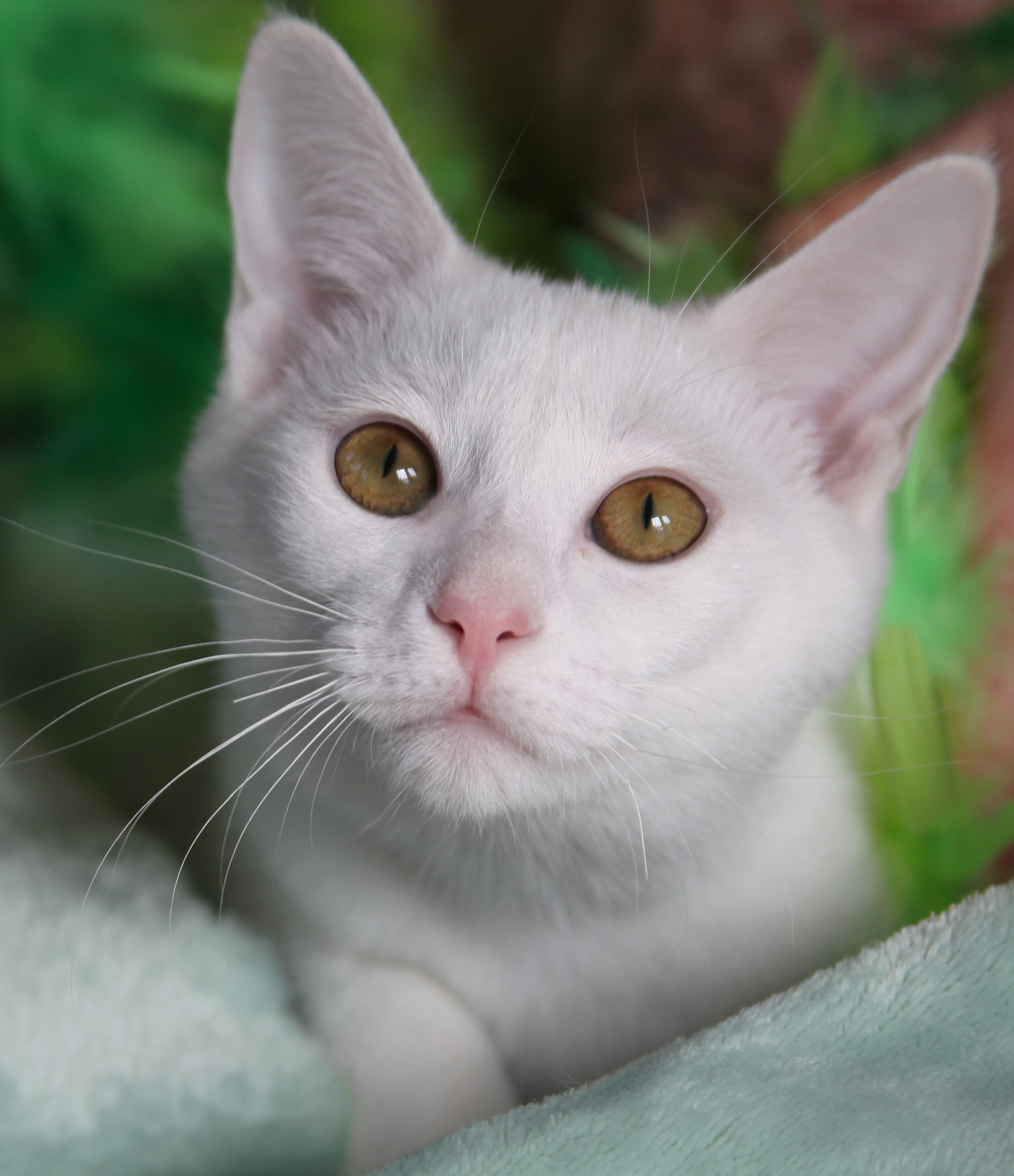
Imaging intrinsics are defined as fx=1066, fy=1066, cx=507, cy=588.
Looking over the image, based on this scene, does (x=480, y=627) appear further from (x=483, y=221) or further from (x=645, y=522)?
(x=483, y=221)

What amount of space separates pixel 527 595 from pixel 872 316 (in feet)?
1.50

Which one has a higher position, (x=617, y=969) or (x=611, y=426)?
(x=611, y=426)

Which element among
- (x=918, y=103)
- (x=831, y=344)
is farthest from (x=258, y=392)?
(x=918, y=103)

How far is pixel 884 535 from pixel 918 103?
90 cm

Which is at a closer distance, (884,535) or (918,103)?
(884,535)

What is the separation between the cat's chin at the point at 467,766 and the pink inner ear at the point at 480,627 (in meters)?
0.05

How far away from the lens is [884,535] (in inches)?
42.8

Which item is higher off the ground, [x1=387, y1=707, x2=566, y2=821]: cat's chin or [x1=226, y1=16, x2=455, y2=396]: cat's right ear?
Result: [x1=226, y1=16, x2=455, y2=396]: cat's right ear

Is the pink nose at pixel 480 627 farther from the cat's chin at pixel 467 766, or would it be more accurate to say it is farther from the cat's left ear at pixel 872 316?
the cat's left ear at pixel 872 316

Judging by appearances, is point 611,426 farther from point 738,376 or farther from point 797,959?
point 797,959

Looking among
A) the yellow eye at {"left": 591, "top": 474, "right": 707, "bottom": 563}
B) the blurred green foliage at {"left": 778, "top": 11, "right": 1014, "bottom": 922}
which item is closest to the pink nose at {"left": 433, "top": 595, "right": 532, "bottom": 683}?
the yellow eye at {"left": 591, "top": 474, "right": 707, "bottom": 563}

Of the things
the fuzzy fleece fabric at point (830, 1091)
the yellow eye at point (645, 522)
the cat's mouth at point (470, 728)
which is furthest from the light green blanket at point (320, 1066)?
the yellow eye at point (645, 522)

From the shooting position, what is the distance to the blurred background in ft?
4.17

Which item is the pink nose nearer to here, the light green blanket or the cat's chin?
the cat's chin
